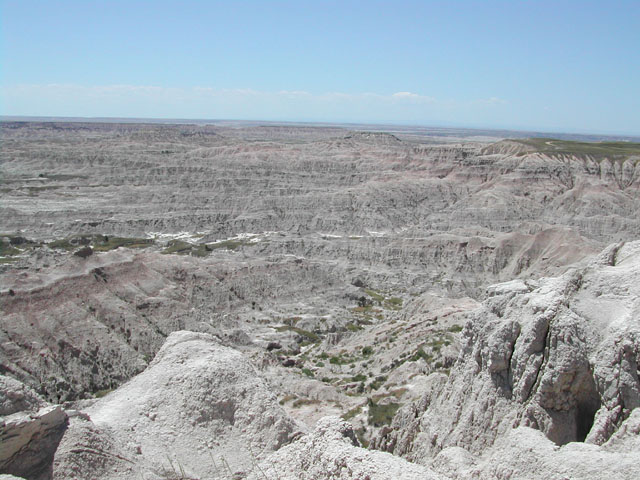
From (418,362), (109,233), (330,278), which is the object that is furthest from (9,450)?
(109,233)

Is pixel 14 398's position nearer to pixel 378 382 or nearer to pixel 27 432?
pixel 27 432

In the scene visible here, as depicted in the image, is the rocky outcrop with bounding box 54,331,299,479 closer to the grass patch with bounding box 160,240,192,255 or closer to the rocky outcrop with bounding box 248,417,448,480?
the rocky outcrop with bounding box 248,417,448,480

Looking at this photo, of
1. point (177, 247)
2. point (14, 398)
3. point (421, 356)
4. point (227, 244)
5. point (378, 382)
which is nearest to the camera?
point (14, 398)

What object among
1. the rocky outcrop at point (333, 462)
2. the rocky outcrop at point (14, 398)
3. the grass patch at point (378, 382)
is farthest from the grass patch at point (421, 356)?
the rocky outcrop at point (14, 398)

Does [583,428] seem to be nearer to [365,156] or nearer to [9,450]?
[9,450]

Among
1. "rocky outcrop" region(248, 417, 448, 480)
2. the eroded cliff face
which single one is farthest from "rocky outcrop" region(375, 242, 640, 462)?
the eroded cliff face

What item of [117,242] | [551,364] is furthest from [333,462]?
[117,242]
